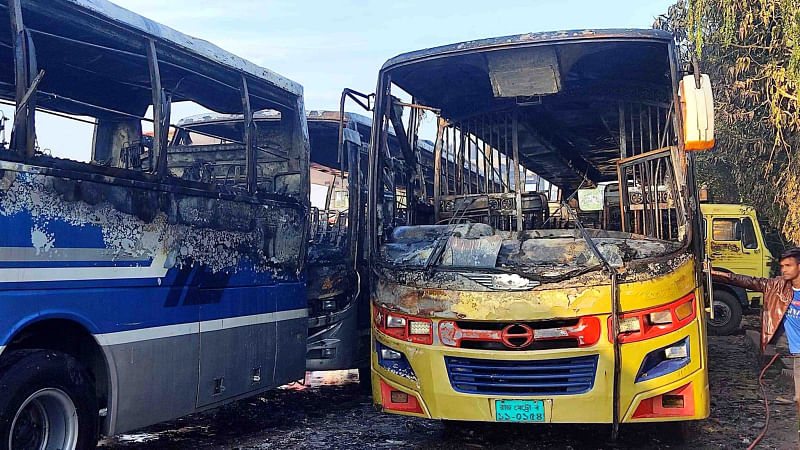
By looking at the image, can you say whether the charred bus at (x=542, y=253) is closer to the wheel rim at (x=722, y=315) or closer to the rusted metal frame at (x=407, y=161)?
the rusted metal frame at (x=407, y=161)

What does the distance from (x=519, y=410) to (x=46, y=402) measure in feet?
9.23

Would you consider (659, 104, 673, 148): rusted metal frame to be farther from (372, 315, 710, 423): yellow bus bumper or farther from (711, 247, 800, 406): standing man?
(372, 315, 710, 423): yellow bus bumper

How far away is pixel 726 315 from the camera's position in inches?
478

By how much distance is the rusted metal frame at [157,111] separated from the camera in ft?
15.7

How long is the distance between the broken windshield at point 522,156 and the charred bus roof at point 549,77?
0.01m

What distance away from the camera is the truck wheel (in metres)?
12.1

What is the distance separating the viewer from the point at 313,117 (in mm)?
7723

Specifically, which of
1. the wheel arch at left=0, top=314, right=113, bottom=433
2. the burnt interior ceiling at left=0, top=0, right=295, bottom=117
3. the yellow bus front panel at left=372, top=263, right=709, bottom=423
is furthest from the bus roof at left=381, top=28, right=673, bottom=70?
the wheel arch at left=0, top=314, right=113, bottom=433

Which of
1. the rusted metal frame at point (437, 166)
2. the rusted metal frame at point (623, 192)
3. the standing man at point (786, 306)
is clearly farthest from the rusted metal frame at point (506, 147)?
the standing man at point (786, 306)

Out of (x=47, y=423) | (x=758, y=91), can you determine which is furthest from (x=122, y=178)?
(x=758, y=91)

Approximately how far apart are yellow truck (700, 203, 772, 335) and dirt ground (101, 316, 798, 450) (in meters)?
5.01

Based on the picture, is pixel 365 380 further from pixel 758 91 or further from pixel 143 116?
pixel 758 91

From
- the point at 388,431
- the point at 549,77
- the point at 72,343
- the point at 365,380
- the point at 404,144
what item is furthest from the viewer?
the point at 365,380

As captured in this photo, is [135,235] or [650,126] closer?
[135,235]
